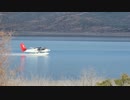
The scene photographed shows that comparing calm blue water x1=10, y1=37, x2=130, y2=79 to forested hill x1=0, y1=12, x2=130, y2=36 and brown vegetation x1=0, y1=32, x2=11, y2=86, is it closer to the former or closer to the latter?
brown vegetation x1=0, y1=32, x2=11, y2=86

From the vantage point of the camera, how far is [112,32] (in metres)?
47.3

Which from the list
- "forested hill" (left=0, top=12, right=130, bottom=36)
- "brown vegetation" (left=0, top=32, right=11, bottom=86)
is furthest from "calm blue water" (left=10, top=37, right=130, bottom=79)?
"forested hill" (left=0, top=12, right=130, bottom=36)

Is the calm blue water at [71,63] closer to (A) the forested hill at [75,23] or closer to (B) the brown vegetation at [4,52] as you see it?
(B) the brown vegetation at [4,52]

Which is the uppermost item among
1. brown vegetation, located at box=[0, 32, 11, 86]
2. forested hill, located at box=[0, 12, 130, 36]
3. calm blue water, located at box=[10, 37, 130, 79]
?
forested hill, located at box=[0, 12, 130, 36]

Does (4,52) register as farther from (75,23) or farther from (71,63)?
(75,23)

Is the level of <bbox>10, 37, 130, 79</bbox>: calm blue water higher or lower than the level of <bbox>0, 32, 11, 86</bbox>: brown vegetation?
higher

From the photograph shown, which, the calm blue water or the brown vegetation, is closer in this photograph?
the brown vegetation

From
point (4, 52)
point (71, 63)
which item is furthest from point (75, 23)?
point (4, 52)

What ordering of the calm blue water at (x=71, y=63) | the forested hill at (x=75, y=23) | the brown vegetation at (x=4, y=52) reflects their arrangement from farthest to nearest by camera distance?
the forested hill at (x=75, y=23) < the calm blue water at (x=71, y=63) < the brown vegetation at (x=4, y=52)

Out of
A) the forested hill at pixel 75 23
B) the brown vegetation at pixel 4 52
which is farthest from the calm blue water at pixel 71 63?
the forested hill at pixel 75 23

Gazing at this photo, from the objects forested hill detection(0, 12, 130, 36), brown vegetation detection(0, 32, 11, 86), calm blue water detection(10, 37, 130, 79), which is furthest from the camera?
forested hill detection(0, 12, 130, 36)
